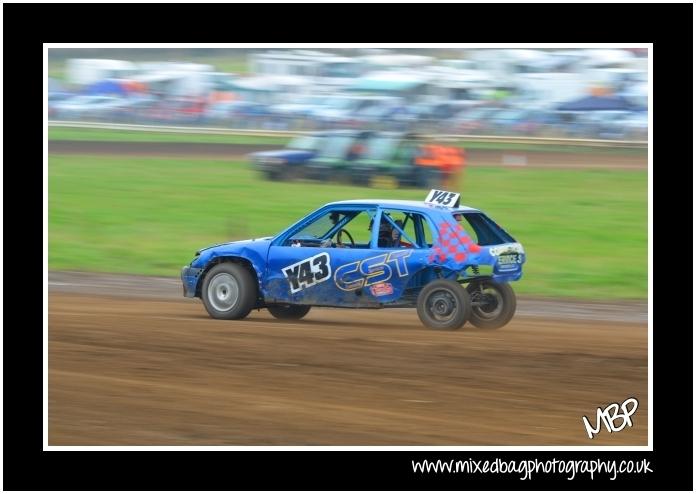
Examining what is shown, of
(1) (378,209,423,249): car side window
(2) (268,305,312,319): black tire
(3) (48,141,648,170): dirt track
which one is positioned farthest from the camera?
(3) (48,141,648,170): dirt track

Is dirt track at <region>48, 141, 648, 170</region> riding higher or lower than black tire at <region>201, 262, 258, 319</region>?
higher

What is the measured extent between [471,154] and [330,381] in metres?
20.6

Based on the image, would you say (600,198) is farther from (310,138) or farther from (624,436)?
(624,436)

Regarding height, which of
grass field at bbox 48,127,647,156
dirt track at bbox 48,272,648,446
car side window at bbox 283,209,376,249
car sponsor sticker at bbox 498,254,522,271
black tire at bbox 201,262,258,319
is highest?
grass field at bbox 48,127,647,156

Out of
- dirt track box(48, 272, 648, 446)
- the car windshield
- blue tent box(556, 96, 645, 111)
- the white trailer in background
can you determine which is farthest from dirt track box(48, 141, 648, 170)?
dirt track box(48, 272, 648, 446)

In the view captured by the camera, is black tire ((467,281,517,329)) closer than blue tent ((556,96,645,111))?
Yes

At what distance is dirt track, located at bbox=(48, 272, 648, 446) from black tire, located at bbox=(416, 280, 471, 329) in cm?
21

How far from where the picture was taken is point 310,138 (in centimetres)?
2625

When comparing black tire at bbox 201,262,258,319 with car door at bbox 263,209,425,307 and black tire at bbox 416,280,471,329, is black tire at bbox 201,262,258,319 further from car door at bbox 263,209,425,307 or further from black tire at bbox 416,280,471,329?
black tire at bbox 416,280,471,329

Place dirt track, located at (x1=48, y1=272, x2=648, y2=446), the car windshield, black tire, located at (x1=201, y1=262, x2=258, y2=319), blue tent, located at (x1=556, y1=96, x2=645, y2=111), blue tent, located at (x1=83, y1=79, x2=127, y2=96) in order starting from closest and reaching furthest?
1. dirt track, located at (x1=48, y1=272, x2=648, y2=446)
2. black tire, located at (x1=201, y1=262, x2=258, y2=319)
3. the car windshield
4. blue tent, located at (x1=556, y1=96, x2=645, y2=111)
5. blue tent, located at (x1=83, y1=79, x2=127, y2=96)

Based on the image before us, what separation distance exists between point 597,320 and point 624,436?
6.02 m

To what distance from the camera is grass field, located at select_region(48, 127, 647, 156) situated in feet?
103

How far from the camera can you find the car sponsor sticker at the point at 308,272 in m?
12.8

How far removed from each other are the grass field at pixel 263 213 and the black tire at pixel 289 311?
5.15m
